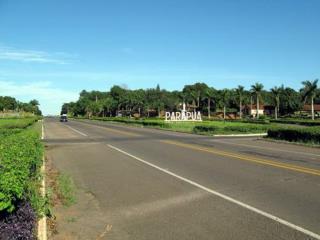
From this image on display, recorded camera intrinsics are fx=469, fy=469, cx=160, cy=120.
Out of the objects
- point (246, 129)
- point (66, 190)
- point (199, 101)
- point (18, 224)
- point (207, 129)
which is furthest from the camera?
point (199, 101)

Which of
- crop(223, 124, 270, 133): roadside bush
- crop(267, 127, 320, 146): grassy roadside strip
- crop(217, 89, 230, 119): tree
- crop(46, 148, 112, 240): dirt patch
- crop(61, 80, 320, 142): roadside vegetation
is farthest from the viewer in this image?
crop(217, 89, 230, 119): tree

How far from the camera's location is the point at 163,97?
161 m

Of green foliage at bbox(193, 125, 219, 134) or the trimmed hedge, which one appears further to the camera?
green foliage at bbox(193, 125, 219, 134)

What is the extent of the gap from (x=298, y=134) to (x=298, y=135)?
0.07 meters

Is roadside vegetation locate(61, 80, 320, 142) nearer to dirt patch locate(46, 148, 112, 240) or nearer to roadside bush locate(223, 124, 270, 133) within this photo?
roadside bush locate(223, 124, 270, 133)

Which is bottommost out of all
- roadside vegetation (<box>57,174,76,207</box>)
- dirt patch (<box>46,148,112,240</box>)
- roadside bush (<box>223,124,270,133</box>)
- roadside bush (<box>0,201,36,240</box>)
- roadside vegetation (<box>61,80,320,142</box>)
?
dirt patch (<box>46,148,112,240</box>)

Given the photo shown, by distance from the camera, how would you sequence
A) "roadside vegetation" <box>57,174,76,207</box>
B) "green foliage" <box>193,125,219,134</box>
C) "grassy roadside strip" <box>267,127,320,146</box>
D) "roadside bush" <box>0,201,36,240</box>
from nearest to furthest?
1. "roadside bush" <box>0,201,36,240</box>
2. "roadside vegetation" <box>57,174,76,207</box>
3. "grassy roadside strip" <box>267,127,320,146</box>
4. "green foliage" <box>193,125,219,134</box>

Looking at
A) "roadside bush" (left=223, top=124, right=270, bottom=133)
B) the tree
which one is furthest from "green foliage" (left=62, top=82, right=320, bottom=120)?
"roadside bush" (left=223, top=124, right=270, bottom=133)

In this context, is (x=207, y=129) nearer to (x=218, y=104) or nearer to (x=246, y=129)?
(x=246, y=129)

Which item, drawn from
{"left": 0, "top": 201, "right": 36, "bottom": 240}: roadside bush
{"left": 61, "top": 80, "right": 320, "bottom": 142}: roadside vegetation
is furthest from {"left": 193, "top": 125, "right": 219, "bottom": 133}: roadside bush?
{"left": 61, "top": 80, "right": 320, "bottom": 142}: roadside vegetation

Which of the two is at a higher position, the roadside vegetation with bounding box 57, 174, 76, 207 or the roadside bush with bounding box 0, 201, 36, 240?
the roadside bush with bounding box 0, 201, 36, 240

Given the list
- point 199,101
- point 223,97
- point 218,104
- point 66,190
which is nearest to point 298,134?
point 66,190

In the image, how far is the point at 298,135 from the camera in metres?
31.9

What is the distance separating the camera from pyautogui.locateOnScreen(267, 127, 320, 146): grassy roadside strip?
30.0 meters
